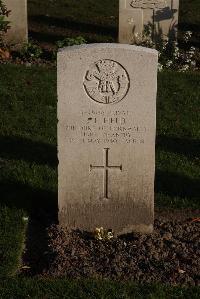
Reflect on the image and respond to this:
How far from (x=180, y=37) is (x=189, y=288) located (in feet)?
26.4

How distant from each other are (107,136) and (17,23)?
605 centimetres

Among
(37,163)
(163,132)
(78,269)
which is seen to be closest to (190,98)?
(163,132)

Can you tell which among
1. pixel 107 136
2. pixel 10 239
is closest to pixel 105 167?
pixel 107 136

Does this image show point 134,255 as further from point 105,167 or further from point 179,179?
point 179,179

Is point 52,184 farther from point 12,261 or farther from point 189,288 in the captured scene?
point 189,288

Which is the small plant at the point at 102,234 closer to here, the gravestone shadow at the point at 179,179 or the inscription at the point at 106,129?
the inscription at the point at 106,129

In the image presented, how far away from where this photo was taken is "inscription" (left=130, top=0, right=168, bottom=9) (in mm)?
10875

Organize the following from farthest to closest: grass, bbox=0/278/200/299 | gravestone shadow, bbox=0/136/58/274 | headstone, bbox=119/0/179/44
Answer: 1. headstone, bbox=119/0/179/44
2. gravestone shadow, bbox=0/136/58/274
3. grass, bbox=0/278/200/299

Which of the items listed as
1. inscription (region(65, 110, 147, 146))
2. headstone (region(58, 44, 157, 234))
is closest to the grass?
headstone (region(58, 44, 157, 234))

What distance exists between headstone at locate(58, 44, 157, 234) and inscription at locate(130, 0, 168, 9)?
5690mm

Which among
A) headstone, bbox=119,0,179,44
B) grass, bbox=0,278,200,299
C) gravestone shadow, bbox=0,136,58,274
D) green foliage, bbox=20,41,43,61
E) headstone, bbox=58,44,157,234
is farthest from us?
headstone, bbox=119,0,179,44

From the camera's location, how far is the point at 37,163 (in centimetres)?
713

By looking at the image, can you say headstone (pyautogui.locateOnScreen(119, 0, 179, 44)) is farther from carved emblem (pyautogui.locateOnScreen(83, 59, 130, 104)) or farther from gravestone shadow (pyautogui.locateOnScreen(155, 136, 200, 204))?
carved emblem (pyautogui.locateOnScreen(83, 59, 130, 104))

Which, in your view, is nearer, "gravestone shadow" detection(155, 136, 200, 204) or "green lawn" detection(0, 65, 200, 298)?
"green lawn" detection(0, 65, 200, 298)
